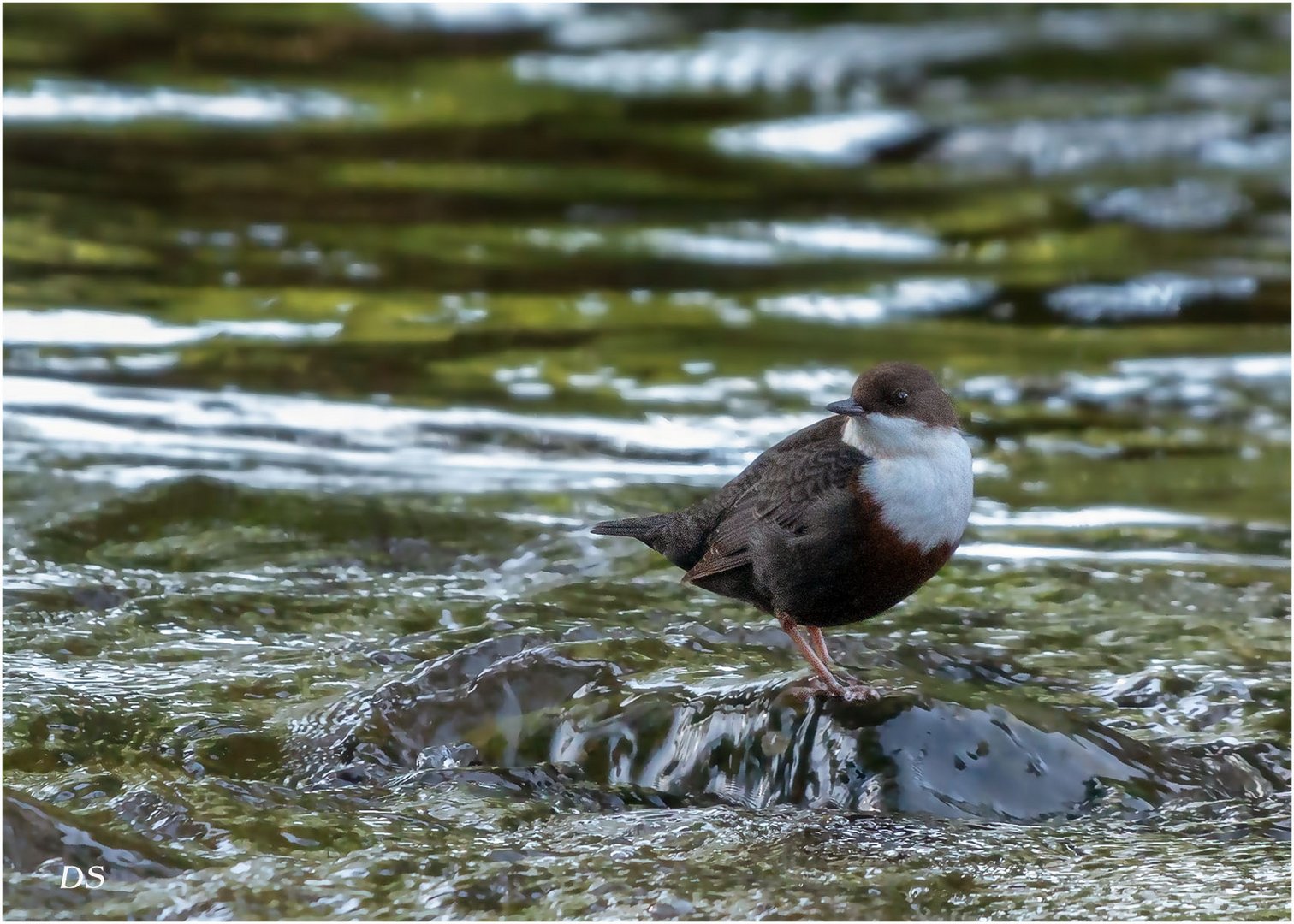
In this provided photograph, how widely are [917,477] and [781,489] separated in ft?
1.28

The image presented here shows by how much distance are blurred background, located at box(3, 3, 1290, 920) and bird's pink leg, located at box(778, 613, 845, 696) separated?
0.07m

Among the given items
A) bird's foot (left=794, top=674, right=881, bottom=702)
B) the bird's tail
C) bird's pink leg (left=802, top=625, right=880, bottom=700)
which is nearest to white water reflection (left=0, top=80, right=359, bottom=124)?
the bird's tail

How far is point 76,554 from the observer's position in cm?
493

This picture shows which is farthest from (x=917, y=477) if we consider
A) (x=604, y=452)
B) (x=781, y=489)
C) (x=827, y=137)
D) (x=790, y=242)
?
(x=827, y=137)

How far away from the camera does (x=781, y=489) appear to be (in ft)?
13.4

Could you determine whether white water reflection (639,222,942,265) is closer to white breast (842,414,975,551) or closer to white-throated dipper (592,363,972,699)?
white-throated dipper (592,363,972,699)

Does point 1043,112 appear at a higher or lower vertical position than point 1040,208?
higher

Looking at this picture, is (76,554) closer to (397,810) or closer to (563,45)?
(397,810)

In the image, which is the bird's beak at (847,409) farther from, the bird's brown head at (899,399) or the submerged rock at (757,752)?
the submerged rock at (757,752)

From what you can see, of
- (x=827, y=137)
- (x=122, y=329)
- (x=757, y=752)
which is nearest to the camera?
(x=757, y=752)

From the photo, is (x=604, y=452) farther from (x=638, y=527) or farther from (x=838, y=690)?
(x=838, y=690)

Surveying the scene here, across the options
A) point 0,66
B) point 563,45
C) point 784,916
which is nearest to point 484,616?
point 784,916

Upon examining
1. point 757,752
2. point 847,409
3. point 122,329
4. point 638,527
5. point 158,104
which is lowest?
point 757,752

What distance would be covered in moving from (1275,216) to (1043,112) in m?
2.76
